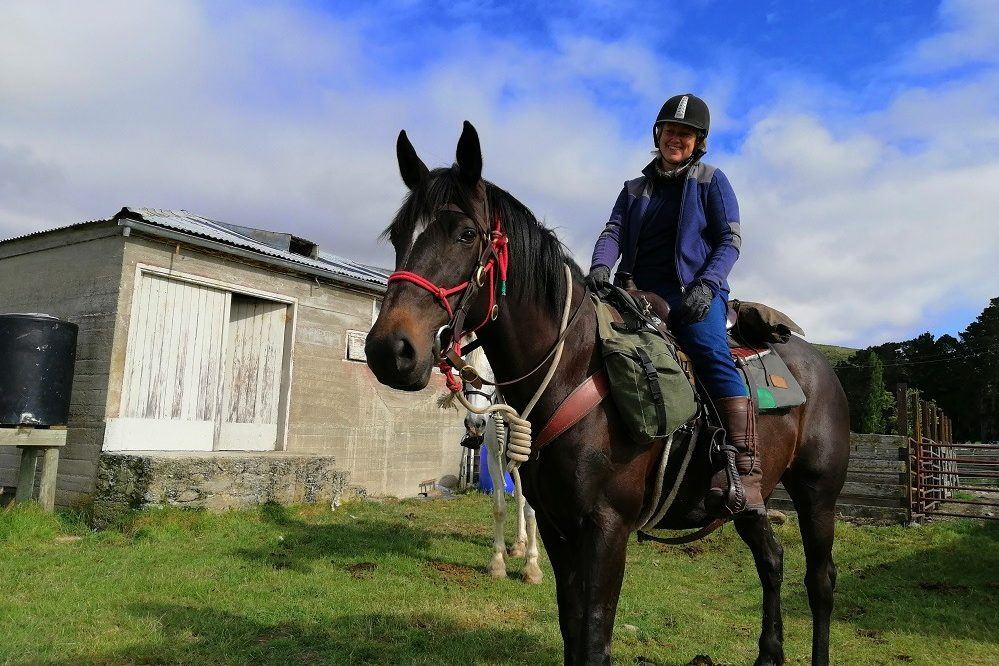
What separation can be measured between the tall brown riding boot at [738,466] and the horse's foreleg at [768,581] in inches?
43.4

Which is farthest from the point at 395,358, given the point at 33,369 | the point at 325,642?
the point at 33,369

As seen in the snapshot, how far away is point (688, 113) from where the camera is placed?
351cm

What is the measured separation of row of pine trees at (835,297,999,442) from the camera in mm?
43625

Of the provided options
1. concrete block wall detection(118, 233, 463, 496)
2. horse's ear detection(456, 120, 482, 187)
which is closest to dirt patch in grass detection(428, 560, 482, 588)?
concrete block wall detection(118, 233, 463, 496)

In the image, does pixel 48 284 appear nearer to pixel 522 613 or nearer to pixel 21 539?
pixel 21 539

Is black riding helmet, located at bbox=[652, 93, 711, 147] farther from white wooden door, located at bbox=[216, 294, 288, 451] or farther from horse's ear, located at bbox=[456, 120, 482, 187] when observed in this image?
white wooden door, located at bbox=[216, 294, 288, 451]

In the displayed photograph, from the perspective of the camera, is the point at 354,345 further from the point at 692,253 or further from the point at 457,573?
the point at 692,253

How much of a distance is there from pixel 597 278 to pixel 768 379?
4.26 ft

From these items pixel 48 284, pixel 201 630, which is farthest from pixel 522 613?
pixel 48 284

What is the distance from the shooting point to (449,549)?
26.3 feet

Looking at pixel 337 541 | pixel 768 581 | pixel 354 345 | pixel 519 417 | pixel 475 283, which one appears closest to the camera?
pixel 475 283

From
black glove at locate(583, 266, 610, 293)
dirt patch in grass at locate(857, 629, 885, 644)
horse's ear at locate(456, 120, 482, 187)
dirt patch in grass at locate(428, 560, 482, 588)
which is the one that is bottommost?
dirt patch in grass at locate(428, 560, 482, 588)

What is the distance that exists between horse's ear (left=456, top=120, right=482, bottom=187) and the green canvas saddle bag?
88 cm

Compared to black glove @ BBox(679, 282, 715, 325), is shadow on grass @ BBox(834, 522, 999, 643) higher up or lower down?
lower down
